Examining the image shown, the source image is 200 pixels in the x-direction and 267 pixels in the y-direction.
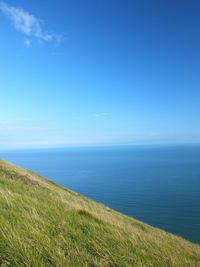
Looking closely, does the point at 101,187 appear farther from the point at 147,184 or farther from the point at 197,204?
the point at 197,204

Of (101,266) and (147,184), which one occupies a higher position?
(101,266)

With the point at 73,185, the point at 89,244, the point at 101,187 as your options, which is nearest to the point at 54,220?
the point at 89,244

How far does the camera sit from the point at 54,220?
7367 millimetres

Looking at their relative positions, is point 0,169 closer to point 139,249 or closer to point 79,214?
point 79,214

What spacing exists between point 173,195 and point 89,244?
3891 inches

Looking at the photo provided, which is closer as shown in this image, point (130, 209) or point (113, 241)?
point (113, 241)

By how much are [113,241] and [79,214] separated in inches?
115

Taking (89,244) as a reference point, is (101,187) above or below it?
below

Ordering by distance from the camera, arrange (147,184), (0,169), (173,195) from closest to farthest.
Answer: (0,169), (173,195), (147,184)

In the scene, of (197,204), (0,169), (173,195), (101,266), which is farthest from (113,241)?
(173,195)

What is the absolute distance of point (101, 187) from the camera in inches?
4956

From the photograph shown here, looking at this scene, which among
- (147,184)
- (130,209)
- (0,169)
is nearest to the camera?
(0,169)

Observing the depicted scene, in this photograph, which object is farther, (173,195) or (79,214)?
(173,195)

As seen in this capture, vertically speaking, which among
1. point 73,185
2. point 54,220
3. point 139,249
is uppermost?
point 54,220
